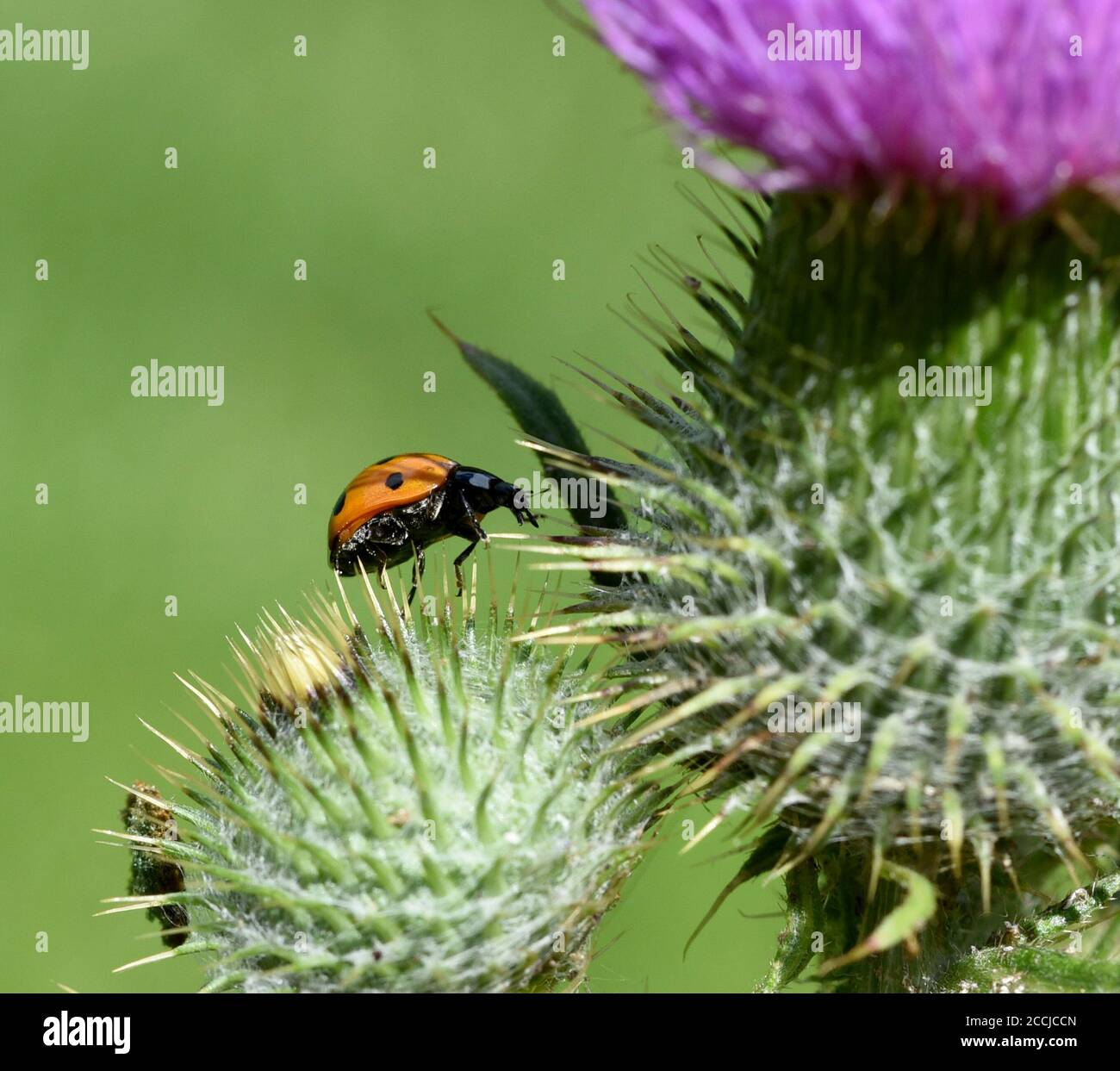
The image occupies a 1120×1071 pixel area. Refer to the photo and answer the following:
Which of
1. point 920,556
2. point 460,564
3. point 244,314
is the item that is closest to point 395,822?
point 920,556

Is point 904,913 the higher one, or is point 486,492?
point 486,492

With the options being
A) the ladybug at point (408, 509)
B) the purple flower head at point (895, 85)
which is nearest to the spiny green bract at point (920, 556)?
the purple flower head at point (895, 85)

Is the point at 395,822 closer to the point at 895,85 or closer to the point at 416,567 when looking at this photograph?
the point at 416,567

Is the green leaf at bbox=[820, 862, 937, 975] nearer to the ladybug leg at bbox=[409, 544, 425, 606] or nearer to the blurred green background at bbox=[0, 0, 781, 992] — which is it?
the ladybug leg at bbox=[409, 544, 425, 606]

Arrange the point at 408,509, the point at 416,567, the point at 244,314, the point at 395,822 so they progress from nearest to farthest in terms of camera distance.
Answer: the point at 395,822
the point at 416,567
the point at 408,509
the point at 244,314

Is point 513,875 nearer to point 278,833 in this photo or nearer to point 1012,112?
point 278,833

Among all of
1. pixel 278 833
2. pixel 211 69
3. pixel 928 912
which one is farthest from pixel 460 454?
pixel 928 912
